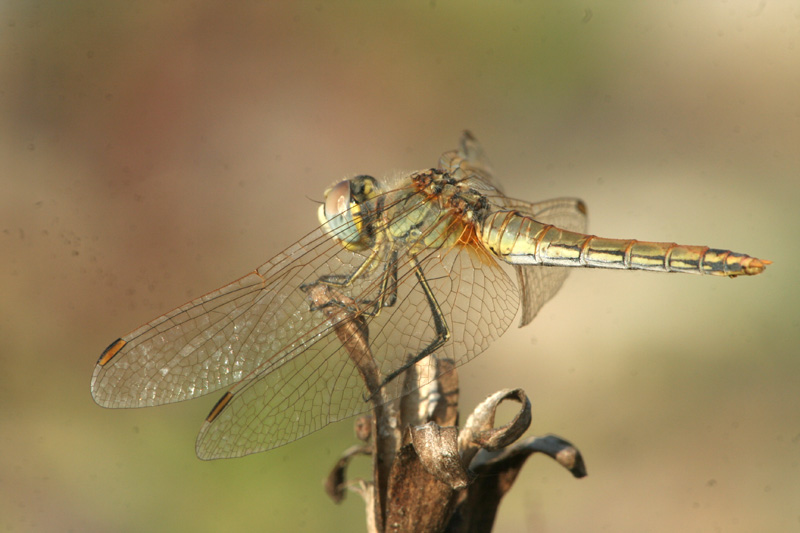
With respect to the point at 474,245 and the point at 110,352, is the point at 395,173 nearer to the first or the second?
Answer: the point at 474,245

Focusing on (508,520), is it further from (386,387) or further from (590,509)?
(386,387)

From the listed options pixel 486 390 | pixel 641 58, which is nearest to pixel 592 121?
pixel 641 58

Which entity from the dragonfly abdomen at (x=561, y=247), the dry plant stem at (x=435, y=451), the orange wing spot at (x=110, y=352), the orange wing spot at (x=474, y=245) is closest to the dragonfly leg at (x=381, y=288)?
the dry plant stem at (x=435, y=451)

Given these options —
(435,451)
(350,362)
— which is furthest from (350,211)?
(435,451)

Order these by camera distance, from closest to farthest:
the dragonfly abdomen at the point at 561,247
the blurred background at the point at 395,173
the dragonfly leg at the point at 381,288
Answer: the dragonfly leg at the point at 381,288 → the dragonfly abdomen at the point at 561,247 → the blurred background at the point at 395,173

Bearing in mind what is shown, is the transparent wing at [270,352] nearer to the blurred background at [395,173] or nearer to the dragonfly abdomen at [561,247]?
the dragonfly abdomen at [561,247]

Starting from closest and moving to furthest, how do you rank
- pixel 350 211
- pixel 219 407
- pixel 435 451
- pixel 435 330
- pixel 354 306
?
pixel 435 451
pixel 219 407
pixel 354 306
pixel 435 330
pixel 350 211

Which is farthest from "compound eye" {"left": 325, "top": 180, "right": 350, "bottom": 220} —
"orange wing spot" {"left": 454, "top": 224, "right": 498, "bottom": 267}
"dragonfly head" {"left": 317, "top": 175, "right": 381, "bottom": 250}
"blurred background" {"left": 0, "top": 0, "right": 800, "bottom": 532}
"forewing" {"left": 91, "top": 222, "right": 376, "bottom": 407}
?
"blurred background" {"left": 0, "top": 0, "right": 800, "bottom": 532}
